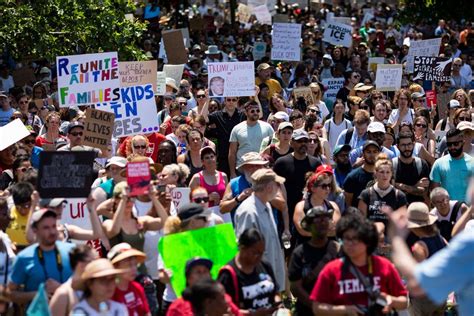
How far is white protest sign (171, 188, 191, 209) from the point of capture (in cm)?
1038

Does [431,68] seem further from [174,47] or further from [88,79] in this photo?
[88,79]

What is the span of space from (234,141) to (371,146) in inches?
94.9

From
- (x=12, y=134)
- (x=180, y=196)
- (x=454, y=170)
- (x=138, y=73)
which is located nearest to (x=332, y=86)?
(x=138, y=73)

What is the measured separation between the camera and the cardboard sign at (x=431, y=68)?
17953 millimetres

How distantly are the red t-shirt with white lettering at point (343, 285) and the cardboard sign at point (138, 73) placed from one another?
7.51 m

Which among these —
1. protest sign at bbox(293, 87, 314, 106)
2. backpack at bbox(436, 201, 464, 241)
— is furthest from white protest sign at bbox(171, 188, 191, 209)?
protest sign at bbox(293, 87, 314, 106)

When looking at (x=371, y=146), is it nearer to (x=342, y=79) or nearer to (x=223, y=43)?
(x=342, y=79)

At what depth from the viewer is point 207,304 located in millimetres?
7062

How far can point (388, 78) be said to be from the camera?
17859mm

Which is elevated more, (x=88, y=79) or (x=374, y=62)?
(x=88, y=79)

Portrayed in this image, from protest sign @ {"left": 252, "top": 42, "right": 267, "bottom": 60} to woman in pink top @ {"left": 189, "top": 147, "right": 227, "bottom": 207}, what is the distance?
44.7 ft

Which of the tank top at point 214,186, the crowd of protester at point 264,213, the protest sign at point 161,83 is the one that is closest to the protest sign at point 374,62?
the crowd of protester at point 264,213

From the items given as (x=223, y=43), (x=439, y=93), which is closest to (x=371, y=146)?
(x=439, y=93)

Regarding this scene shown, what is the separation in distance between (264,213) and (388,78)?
900 centimetres
